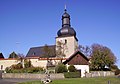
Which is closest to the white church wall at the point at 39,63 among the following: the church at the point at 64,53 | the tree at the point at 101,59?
the church at the point at 64,53

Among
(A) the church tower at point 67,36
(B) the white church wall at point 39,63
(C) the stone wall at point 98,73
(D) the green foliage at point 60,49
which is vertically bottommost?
(C) the stone wall at point 98,73

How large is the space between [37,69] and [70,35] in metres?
33.3

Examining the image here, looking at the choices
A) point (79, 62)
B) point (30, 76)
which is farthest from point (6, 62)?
point (30, 76)

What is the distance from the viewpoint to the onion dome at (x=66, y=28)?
90.2 metres

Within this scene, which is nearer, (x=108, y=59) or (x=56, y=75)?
(x=56, y=75)

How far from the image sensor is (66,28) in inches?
3546

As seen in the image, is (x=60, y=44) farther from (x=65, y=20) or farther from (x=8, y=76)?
(x=8, y=76)

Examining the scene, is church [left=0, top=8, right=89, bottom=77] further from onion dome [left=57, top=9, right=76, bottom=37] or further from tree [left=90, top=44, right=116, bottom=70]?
tree [left=90, top=44, right=116, bottom=70]

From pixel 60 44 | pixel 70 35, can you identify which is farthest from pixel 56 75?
pixel 70 35

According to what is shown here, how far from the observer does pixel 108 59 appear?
7125cm

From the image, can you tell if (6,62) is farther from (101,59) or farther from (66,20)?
(66,20)

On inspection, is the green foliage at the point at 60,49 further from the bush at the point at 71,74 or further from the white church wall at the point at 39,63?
the bush at the point at 71,74

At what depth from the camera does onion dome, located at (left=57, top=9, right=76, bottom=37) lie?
90188 millimetres

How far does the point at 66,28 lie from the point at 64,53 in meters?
10.1
